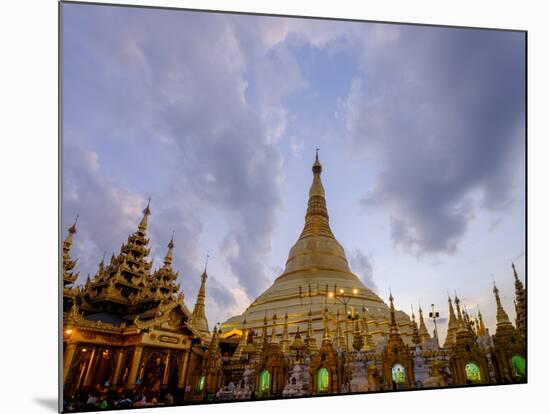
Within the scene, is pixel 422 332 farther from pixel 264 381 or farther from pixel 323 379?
pixel 264 381

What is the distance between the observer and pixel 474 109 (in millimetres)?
9555

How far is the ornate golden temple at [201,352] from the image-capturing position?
7.50 metres

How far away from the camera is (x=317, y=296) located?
553 inches

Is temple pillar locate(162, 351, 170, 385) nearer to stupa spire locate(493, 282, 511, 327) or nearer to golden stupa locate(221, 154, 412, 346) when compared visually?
golden stupa locate(221, 154, 412, 346)

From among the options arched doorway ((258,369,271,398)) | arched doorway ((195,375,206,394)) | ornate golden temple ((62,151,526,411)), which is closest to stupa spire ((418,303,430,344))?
ornate golden temple ((62,151,526,411))

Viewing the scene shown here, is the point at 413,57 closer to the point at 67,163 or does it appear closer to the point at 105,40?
the point at 105,40

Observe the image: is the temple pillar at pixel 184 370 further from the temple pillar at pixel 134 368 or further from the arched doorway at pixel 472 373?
the arched doorway at pixel 472 373

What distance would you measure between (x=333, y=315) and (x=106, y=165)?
28.0ft

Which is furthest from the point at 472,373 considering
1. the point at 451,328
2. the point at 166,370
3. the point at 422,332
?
the point at 166,370

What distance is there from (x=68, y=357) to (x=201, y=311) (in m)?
3.07

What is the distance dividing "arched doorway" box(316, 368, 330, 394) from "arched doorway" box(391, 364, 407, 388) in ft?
5.00

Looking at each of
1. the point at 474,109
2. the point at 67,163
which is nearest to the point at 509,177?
the point at 474,109

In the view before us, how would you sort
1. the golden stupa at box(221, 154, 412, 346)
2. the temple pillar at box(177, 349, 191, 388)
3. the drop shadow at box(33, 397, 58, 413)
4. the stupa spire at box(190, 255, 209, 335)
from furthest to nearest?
the golden stupa at box(221, 154, 412, 346), the stupa spire at box(190, 255, 209, 335), the temple pillar at box(177, 349, 191, 388), the drop shadow at box(33, 397, 58, 413)

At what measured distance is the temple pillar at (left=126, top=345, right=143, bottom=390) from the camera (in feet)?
24.5
